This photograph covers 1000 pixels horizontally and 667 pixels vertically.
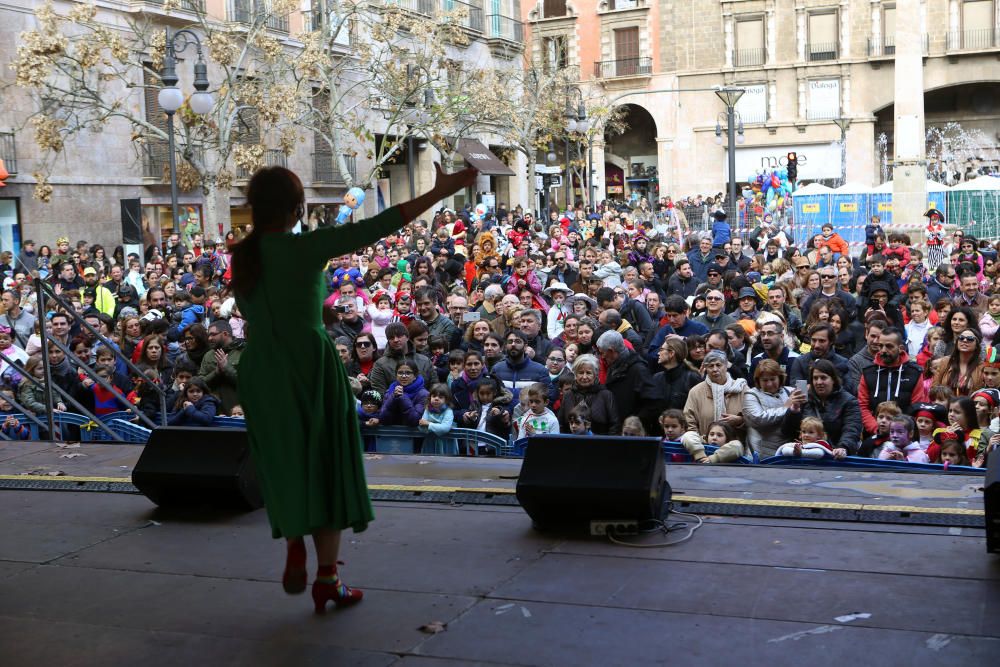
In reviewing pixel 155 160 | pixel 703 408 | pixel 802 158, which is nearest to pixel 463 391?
pixel 703 408

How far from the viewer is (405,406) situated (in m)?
8.94

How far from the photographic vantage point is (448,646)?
4188mm

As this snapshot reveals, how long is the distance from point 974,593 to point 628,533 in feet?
5.10

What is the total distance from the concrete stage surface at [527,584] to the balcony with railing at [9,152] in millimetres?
19488

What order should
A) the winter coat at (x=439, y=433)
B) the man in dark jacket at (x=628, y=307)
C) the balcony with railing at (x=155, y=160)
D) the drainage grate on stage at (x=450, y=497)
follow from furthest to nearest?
the balcony with railing at (x=155, y=160) < the man in dark jacket at (x=628, y=307) < the winter coat at (x=439, y=433) < the drainage grate on stage at (x=450, y=497)

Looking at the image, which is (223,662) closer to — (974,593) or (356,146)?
(974,593)

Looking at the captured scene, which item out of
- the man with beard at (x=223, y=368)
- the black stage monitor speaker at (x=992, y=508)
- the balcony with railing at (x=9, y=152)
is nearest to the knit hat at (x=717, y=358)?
the black stage monitor speaker at (x=992, y=508)

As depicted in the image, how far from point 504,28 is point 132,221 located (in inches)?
967

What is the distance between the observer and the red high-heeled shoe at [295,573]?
14.6 feet

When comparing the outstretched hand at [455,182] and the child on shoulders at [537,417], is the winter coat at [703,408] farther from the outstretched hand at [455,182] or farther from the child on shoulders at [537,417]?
the outstretched hand at [455,182]

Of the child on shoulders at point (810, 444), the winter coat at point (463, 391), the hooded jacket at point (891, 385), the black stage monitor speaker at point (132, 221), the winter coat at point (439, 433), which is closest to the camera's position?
the child on shoulders at point (810, 444)

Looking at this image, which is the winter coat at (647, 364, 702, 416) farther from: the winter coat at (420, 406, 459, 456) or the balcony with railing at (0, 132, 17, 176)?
the balcony with railing at (0, 132, 17, 176)

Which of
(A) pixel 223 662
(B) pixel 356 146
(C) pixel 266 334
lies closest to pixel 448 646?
(A) pixel 223 662

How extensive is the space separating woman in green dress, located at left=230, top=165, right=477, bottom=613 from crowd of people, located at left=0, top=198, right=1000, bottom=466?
0.12 meters
